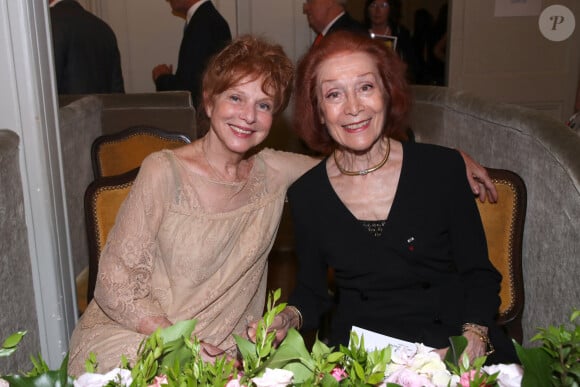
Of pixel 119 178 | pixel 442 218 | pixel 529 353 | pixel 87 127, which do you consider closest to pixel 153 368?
pixel 529 353

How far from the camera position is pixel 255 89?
1848 mm

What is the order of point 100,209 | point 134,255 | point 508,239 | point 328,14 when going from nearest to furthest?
point 134,255, point 508,239, point 100,209, point 328,14

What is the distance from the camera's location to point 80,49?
4379 mm

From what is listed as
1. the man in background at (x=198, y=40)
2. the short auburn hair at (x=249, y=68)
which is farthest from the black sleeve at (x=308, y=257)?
the man in background at (x=198, y=40)

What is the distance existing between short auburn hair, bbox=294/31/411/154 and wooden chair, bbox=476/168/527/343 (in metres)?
0.33

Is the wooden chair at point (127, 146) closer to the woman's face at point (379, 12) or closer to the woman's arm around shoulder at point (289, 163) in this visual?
the woman's arm around shoulder at point (289, 163)

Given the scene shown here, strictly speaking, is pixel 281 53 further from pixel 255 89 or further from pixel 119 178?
pixel 119 178

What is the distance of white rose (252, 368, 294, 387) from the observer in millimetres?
705

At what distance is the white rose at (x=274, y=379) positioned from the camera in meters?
0.70

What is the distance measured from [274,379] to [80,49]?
4085mm

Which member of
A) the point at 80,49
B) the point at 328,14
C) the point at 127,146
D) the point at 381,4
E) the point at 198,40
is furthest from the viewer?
the point at 381,4

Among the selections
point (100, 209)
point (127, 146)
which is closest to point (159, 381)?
point (100, 209)

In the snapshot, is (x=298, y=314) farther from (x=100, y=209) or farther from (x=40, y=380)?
(x=40, y=380)

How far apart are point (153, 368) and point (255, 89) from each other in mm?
1197
